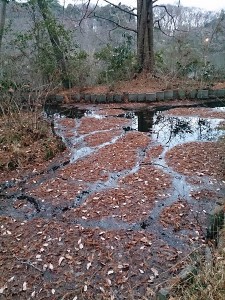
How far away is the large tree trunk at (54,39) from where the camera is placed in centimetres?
946

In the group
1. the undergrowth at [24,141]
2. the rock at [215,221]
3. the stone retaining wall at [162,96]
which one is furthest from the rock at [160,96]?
the rock at [215,221]

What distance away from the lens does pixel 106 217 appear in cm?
318

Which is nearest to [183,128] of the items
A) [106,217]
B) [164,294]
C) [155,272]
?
[106,217]

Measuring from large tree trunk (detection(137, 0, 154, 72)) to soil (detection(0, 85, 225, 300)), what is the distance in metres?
5.99

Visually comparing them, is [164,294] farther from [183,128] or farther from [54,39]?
[54,39]

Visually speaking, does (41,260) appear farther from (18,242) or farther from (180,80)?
(180,80)

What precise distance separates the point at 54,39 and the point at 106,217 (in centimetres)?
836

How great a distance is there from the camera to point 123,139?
5664 mm

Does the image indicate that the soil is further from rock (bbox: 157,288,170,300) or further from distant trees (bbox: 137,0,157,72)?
distant trees (bbox: 137,0,157,72)

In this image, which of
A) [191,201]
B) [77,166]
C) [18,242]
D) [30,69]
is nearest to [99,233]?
[18,242]

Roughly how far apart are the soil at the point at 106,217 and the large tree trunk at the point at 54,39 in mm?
5610

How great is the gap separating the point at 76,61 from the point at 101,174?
22.7 feet

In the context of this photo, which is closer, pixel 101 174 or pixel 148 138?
pixel 101 174

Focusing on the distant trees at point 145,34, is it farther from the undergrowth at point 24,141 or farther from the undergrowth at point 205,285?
the undergrowth at point 205,285
